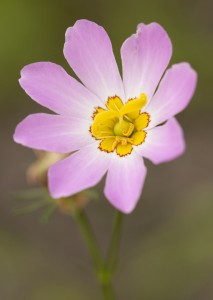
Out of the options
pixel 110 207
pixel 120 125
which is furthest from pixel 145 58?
pixel 110 207

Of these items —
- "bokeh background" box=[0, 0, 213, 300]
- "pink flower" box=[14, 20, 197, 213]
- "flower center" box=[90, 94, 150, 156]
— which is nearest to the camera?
"pink flower" box=[14, 20, 197, 213]

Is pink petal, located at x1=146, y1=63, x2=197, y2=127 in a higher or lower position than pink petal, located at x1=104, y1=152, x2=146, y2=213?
higher

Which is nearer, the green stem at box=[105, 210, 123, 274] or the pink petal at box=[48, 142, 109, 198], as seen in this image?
the pink petal at box=[48, 142, 109, 198]

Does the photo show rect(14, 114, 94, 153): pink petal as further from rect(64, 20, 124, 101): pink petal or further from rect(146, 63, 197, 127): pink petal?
rect(146, 63, 197, 127): pink petal

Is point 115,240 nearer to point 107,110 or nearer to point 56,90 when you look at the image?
point 107,110

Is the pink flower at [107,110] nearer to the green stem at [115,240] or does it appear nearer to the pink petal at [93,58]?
the pink petal at [93,58]

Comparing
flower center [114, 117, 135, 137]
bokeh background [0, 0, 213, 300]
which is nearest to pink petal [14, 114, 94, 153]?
flower center [114, 117, 135, 137]

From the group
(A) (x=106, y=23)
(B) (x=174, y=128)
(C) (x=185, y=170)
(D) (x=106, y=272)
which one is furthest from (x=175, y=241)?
(B) (x=174, y=128)

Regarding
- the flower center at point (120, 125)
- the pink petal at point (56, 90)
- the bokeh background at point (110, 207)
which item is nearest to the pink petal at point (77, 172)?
the flower center at point (120, 125)

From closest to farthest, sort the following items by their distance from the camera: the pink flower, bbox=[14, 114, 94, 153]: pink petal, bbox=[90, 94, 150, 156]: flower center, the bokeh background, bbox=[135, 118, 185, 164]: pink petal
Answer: bbox=[135, 118, 185, 164]: pink petal → the pink flower → bbox=[14, 114, 94, 153]: pink petal → bbox=[90, 94, 150, 156]: flower center → the bokeh background

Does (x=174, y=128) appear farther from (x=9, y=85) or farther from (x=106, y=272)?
(x=9, y=85)
